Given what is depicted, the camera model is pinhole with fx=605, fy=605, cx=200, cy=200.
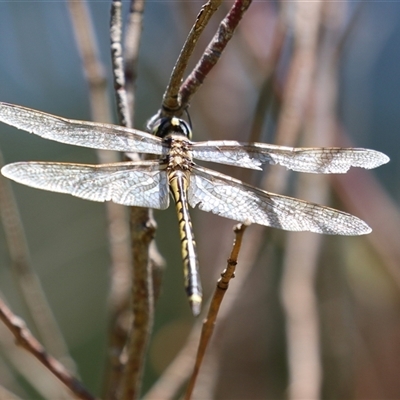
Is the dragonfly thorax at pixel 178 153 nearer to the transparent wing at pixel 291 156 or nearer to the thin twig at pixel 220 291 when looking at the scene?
the transparent wing at pixel 291 156

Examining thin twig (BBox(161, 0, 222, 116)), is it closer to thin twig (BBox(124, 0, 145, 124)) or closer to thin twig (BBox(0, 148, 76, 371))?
thin twig (BBox(124, 0, 145, 124))

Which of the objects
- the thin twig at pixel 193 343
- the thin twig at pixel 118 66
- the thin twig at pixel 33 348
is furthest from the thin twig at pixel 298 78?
the thin twig at pixel 33 348

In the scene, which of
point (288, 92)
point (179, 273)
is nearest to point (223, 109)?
point (288, 92)

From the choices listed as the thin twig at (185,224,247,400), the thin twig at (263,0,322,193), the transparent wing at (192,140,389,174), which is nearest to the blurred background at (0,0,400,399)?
the thin twig at (263,0,322,193)

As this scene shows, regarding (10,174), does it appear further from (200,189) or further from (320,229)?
(320,229)

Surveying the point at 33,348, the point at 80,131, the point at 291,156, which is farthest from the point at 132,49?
the point at 33,348

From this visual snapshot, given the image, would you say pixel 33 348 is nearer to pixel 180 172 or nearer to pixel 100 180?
pixel 100 180
